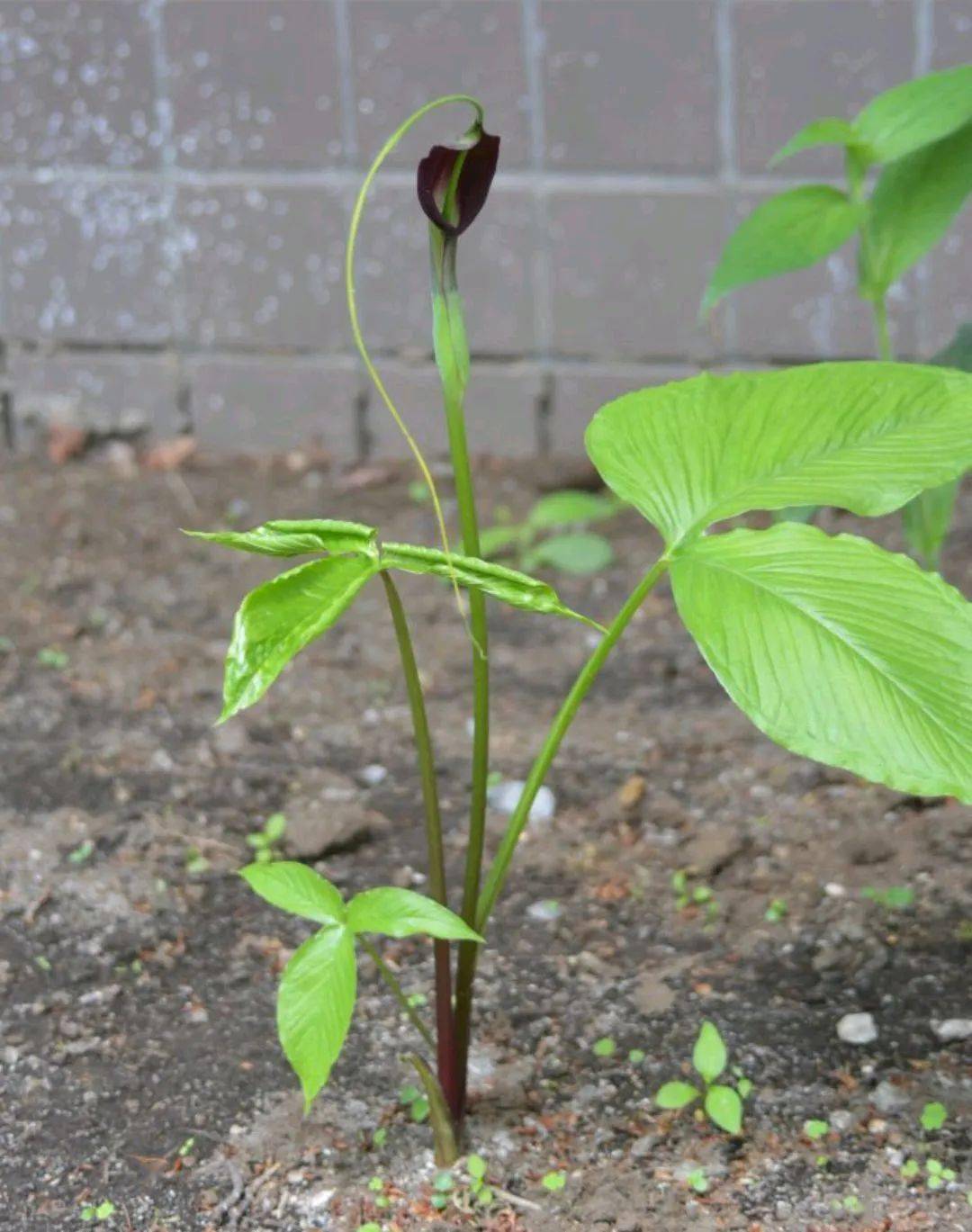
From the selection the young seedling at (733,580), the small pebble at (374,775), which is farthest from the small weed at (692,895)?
the young seedling at (733,580)

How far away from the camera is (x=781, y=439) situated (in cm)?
95

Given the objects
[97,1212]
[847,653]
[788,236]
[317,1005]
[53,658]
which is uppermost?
[788,236]

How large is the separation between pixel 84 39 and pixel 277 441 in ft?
2.10

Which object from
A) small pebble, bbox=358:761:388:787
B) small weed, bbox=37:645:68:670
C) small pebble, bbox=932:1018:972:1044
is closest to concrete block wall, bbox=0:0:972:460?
small weed, bbox=37:645:68:670

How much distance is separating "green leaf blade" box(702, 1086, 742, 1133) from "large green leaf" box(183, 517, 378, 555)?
20.5 inches

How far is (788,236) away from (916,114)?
0.46ft

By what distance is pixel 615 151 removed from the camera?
226cm

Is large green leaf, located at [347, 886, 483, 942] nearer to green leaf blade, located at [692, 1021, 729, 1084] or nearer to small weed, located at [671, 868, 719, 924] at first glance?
green leaf blade, located at [692, 1021, 729, 1084]

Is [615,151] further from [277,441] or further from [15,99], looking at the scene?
[15,99]

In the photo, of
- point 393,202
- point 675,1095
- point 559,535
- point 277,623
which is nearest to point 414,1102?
point 675,1095

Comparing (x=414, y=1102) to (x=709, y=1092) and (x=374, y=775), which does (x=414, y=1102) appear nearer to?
(x=709, y=1092)

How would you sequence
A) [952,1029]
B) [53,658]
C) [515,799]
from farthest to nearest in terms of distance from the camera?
[53,658] < [515,799] < [952,1029]

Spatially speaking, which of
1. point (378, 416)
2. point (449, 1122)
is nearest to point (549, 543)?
point (378, 416)

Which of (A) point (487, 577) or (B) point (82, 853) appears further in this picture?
(B) point (82, 853)
